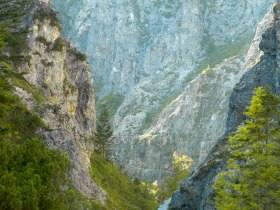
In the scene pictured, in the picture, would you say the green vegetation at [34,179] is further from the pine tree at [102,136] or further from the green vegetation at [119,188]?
the pine tree at [102,136]

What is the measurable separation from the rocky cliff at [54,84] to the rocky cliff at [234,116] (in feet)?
45.5

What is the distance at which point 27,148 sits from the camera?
19.9 m

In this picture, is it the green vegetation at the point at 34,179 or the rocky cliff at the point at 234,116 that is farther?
the rocky cliff at the point at 234,116

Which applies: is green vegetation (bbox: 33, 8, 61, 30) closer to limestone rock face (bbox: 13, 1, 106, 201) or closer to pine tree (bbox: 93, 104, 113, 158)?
limestone rock face (bbox: 13, 1, 106, 201)

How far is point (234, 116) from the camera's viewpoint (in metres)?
74.0

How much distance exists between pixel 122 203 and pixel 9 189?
5971cm

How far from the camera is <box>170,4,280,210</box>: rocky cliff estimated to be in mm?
63062

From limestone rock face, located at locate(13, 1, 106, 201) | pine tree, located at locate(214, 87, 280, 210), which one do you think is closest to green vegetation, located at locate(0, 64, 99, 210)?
pine tree, located at locate(214, 87, 280, 210)

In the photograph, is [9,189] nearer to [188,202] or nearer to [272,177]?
[272,177]

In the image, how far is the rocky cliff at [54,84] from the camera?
56.7m

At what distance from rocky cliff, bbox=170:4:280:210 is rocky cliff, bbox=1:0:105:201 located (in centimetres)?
1387

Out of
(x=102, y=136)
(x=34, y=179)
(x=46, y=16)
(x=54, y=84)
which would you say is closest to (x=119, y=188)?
(x=102, y=136)

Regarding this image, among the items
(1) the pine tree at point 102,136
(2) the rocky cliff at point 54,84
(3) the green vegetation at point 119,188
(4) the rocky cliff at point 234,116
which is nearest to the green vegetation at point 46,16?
(2) the rocky cliff at point 54,84

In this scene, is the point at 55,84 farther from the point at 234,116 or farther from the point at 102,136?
the point at 234,116
